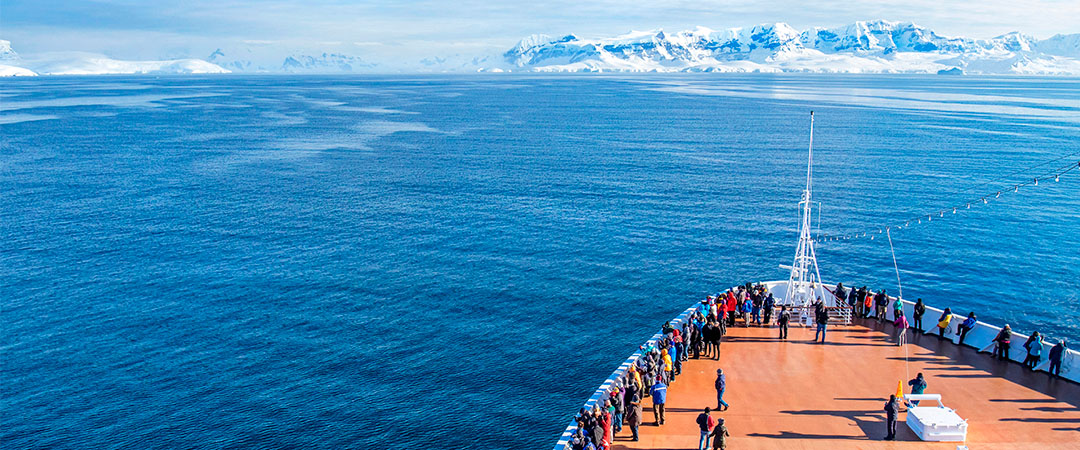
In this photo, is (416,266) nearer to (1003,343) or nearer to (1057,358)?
(1003,343)

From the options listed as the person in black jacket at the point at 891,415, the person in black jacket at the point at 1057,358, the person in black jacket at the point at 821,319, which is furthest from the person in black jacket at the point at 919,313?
the person in black jacket at the point at 891,415

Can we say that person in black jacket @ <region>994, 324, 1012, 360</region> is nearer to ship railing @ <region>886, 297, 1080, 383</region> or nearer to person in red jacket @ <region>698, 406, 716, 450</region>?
ship railing @ <region>886, 297, 1080, 383</region>

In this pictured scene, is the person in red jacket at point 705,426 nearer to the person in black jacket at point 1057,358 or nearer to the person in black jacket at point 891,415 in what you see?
the person in black jacket at point 891,415

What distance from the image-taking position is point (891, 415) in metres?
22.8

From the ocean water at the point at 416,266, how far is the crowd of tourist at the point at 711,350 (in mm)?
8806

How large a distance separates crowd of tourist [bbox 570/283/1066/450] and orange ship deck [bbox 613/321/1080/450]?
1.60 ft

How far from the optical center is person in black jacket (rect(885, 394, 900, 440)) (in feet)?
73.9

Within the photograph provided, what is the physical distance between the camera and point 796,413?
2527cm

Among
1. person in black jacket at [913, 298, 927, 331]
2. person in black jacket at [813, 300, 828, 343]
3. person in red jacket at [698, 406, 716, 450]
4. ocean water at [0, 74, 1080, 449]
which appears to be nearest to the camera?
person in red jacket at [698, 406, 716, 450]

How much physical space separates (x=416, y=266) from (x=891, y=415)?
1606 inches

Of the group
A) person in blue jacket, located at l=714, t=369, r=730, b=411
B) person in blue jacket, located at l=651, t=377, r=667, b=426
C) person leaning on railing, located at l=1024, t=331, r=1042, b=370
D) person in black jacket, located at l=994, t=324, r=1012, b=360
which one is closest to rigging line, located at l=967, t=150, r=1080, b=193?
person in black jacket, located at l=994, t=324, r=1012, b=360

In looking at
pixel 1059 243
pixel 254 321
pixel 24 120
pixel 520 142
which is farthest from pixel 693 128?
pixel 24 120

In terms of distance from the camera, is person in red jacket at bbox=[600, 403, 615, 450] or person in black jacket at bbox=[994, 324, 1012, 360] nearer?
person in red jacket at bbox=[600, 403, 615, 450]

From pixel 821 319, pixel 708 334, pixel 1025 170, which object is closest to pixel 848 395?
pixel 821 319
